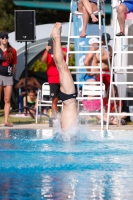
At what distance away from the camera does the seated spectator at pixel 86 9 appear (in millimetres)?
12070

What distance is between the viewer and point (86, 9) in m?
12.2

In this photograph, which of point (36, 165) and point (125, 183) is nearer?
point (125, 183)

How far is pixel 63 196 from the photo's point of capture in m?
5.23

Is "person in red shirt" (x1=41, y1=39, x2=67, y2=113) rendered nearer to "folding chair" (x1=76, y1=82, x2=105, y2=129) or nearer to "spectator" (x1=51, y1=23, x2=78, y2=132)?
"folding chair" (x1=76, y1=82, x2=105, y2=129)

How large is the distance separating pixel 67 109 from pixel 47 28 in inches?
476

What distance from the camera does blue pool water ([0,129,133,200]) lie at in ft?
17.8

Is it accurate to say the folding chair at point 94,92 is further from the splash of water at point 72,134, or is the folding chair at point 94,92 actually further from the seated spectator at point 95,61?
the splash of water at point 72,134

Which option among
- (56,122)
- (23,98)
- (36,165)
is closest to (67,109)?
(56,122)

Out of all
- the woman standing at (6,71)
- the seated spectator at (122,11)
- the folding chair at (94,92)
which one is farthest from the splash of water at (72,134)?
the woman standing at (6,71)

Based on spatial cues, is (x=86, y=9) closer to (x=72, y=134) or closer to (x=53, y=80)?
(x=53, y=80)

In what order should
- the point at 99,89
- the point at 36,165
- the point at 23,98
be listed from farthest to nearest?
1. the point at 23,98
2. the point at 99,89
3. the point at 36,165

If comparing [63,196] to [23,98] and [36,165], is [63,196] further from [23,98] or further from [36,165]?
[23,98]

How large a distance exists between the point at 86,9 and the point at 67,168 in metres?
5.99

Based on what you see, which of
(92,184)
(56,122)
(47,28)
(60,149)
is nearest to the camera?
(92,184)
